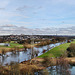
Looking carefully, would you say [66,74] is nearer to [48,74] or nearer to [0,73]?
[48,74]

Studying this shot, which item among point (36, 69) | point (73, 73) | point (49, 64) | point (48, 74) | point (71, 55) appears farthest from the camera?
point (71, 55)

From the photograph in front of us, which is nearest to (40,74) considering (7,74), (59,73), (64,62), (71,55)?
(59,73)

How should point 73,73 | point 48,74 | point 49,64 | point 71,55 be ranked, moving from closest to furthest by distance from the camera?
point 48,74 < point 73,73 < point 49,64 < point 71,55

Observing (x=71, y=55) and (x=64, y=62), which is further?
(x=71, y=55)

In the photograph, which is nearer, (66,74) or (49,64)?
(66,74)

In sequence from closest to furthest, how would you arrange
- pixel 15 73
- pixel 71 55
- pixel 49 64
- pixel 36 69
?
1. pixel 15 73
2. pixel 36 69
3. pixel 49 64
4. pixel 71 55

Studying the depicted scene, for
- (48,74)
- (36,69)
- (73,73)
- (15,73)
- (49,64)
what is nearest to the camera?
(15,73)

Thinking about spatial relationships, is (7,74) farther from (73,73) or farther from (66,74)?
(73,73)

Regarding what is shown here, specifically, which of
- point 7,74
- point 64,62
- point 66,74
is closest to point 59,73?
point 66,74
